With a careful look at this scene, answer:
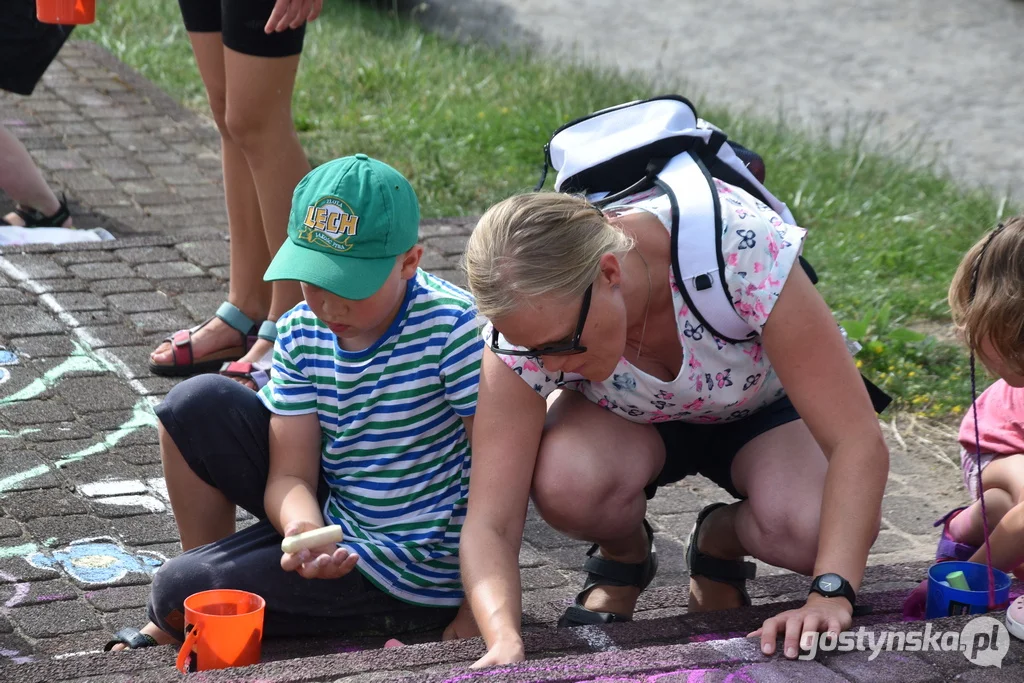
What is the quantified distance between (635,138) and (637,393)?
20.3 inches

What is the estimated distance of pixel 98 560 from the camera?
9.74 feet

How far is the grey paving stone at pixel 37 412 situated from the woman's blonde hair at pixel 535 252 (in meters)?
1.83

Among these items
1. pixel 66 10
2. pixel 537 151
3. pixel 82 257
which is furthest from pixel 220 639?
pixel 537 151

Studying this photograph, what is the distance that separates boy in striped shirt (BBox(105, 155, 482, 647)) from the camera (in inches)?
99.9

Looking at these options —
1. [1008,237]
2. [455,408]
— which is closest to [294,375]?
[455,408]

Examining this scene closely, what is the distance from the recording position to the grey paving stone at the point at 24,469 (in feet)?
10.7

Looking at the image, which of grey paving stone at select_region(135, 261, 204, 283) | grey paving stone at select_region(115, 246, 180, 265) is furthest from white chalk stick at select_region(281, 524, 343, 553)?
grey paving stone at select_region(115, 246, 180, 265)

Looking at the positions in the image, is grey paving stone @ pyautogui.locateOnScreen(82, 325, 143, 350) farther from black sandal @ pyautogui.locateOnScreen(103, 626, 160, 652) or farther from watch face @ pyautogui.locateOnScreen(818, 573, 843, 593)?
watch face @ pyautogui.locateOnScreen(818, 573, 843, 593)

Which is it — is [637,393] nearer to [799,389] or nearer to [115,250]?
[799,389]

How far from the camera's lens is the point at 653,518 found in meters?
3.45

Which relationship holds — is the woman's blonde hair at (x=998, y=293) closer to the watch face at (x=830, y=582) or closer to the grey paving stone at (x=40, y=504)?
the watch face at (x=830, y=582)

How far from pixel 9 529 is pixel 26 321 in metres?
1.29

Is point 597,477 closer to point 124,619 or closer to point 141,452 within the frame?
point 124,619

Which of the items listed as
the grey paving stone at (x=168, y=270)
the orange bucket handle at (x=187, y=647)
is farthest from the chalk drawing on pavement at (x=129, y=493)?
the grey paving stone at (x=168, y=270)
